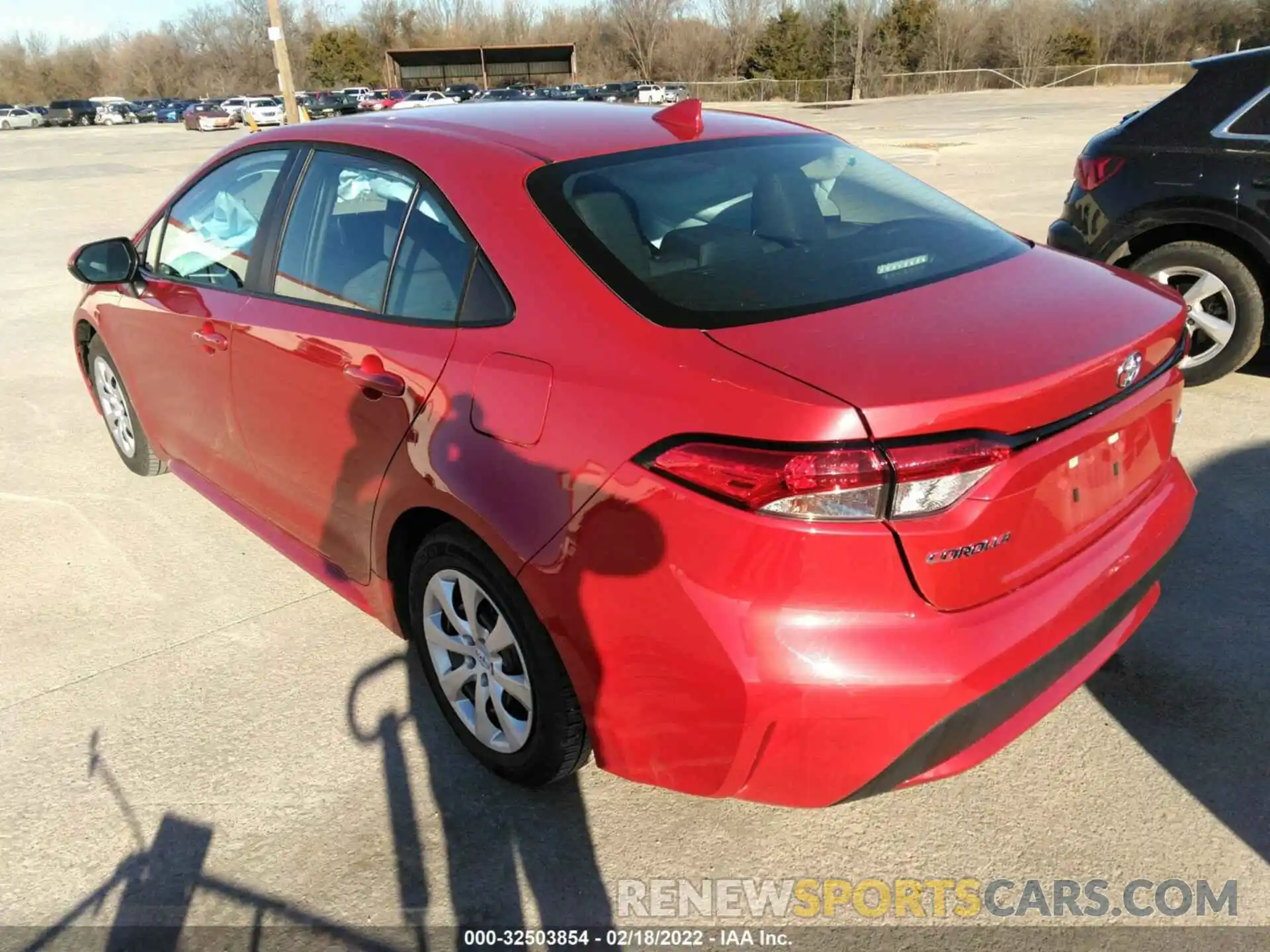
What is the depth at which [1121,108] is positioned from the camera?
102 feet

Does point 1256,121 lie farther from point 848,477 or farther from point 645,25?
point 645,25

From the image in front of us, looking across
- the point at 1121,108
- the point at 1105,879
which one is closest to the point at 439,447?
the point at 1105,879

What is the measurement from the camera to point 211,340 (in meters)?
3.45

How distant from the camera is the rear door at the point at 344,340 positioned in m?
2.57

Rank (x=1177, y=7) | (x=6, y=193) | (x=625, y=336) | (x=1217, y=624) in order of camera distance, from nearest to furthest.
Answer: (x=625, y=336) < (x=1217, y=624) < (x=6, y=193) < (x=1177, y=7)

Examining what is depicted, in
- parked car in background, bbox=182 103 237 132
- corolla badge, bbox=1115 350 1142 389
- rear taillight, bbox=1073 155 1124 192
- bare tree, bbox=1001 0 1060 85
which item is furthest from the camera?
bare tree, bbox=1001 0 1060 85

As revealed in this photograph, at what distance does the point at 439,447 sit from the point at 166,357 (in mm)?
2065

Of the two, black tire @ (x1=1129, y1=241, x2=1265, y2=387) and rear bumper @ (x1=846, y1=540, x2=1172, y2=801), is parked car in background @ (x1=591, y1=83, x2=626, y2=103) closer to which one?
black tire @ (x1=1129, y1=241, x2=1265, y2=387)

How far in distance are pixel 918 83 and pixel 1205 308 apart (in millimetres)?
60540

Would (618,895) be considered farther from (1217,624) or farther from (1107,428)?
(1217,624)

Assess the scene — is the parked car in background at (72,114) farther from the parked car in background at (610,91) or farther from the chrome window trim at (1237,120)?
the chrome window trim at (1237,120)

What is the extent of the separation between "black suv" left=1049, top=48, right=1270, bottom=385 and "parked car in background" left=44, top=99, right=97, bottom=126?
70.3 meters

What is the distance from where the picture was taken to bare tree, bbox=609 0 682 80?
3248 inches

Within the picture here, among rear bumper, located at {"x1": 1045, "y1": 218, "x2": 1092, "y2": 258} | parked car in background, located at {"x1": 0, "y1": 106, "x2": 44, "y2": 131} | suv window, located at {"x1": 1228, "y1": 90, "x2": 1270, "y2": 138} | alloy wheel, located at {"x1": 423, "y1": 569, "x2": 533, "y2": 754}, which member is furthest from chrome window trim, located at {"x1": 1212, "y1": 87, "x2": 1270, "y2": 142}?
parked car in background, located at {"x1": 0, "y1": 106, "x2": 44, "y2": 131}
